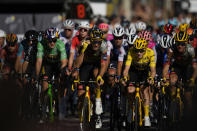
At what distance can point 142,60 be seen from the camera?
406 inches

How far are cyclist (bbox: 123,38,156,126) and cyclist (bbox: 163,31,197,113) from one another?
1.50ft

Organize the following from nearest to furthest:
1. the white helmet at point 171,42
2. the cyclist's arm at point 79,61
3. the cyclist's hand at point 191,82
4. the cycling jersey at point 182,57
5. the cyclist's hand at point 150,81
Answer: the cyclist's hand at point 150,81 → the cyclist's hand at point 191,82 → the cyclist's arm at point 79,61 → the cycling jersey at point 182,57 → the white helmet at point 171,42

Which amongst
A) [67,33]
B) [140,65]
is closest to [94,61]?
[140,65]

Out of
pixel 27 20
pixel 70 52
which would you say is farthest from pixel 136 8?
pixel 70 52

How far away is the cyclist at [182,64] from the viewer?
10180mm

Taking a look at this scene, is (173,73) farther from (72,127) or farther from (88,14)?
(88,14)

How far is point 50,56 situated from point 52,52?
127 millimetres

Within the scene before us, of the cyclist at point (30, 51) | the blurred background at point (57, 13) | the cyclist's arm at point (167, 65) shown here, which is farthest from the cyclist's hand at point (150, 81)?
the blurred background at point (57, 13)

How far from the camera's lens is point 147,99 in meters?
10.2

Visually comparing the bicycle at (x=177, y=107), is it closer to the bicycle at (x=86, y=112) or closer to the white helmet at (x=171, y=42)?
the white helmet at (x=171, y=42)

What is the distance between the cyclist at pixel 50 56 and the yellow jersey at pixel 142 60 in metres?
1.53

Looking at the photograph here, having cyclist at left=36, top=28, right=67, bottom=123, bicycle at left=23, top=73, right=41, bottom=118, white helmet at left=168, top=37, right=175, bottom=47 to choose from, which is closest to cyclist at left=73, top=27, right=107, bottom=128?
cyclist at left=36, top=28, right=67, bottom=123

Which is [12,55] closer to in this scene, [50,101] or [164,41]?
[50,101]

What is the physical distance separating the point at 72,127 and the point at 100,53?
218 cm
